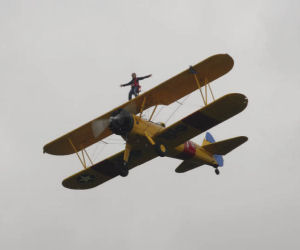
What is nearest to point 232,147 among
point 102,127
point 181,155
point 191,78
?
point 181,155

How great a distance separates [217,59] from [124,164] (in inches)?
169

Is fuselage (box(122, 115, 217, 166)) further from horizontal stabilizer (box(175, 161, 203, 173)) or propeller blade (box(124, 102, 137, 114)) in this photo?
propeller blade (box(124, 102, 137, 114))

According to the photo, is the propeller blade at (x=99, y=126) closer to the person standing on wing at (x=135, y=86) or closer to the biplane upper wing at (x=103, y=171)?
the biplane upper wing at (x=103, y=171)

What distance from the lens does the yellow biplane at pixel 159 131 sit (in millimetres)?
19156

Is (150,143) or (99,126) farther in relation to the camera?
(99,126)

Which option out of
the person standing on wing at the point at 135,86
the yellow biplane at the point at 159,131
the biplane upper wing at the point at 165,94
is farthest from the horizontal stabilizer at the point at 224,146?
the person standing on wing at the point at 135,86

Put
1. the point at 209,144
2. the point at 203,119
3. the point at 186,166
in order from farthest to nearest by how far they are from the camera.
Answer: the point at 186,166, the point at 209,144, the point at 203,119

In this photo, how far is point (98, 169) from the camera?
2195 cm

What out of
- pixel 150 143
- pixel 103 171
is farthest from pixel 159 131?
pixel 103 171

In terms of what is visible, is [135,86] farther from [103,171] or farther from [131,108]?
[103,171]

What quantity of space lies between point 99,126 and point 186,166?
4.46m

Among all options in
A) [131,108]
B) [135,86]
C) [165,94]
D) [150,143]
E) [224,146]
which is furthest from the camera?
[224,146]

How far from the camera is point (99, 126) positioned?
20.6 meters

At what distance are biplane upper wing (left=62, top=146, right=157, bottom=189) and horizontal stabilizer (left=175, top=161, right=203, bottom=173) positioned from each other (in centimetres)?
237
